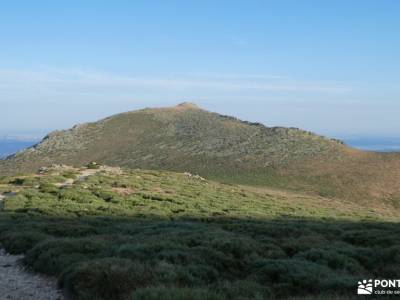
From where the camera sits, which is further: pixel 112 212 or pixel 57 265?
pixel 112 212

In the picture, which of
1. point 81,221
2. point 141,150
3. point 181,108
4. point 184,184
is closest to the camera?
point 81,221

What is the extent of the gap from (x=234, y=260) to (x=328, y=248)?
429 cm

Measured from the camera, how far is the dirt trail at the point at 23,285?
12164mm

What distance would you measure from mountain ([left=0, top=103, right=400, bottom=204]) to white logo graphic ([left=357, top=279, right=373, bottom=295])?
170 ft

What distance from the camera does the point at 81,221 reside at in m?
23.2

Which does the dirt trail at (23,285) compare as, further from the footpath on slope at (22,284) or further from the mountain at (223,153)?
the mountain at (223,153)

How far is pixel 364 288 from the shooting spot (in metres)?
11.0

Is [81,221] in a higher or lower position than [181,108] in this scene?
lower

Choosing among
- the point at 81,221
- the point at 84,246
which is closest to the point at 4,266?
the point at 84,246

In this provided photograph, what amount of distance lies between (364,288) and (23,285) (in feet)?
28.0

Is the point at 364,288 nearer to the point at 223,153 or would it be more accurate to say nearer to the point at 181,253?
the point at 181,253

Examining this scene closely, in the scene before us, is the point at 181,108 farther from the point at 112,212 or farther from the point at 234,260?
the point at 234,260

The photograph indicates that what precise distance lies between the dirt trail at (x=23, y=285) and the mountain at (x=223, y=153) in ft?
169

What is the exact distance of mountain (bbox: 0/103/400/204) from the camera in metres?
68.8
